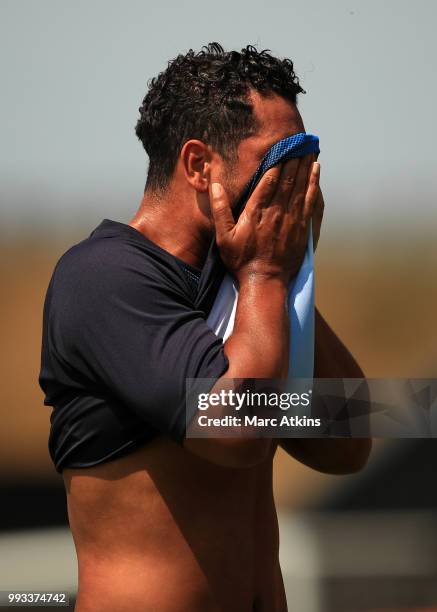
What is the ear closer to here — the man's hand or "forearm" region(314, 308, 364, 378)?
the man's hand

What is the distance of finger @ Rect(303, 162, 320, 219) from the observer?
2172 millimetres

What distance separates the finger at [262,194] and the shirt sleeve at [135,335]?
24 cm

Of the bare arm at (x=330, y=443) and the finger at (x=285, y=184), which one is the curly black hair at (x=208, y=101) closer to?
the finger at (x=285, y=184)

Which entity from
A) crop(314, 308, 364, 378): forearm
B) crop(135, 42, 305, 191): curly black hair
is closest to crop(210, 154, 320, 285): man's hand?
crop(135, 42, 305, 191): curly black hair

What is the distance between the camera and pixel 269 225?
6.91ft

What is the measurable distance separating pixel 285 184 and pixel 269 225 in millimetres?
110

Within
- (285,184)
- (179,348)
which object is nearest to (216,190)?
(285,184)

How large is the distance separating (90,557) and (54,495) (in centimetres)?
509

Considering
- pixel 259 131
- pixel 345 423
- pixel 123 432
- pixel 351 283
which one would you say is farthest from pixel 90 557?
pixel 351 283

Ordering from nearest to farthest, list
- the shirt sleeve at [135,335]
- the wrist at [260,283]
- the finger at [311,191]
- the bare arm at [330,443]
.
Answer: the shirt sleeve at [135,335] < the wrist at [260,283] < the finger at [311,191] < the bare arm at [330,443]

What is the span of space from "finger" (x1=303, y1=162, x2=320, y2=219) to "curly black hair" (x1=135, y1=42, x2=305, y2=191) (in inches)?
7.0

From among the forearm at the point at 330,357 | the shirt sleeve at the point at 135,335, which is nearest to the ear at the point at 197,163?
A: the shirt sleeve at the point at 135,335

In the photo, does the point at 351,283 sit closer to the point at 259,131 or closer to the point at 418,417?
the point at 418,417

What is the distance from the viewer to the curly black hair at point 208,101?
7.16ft
